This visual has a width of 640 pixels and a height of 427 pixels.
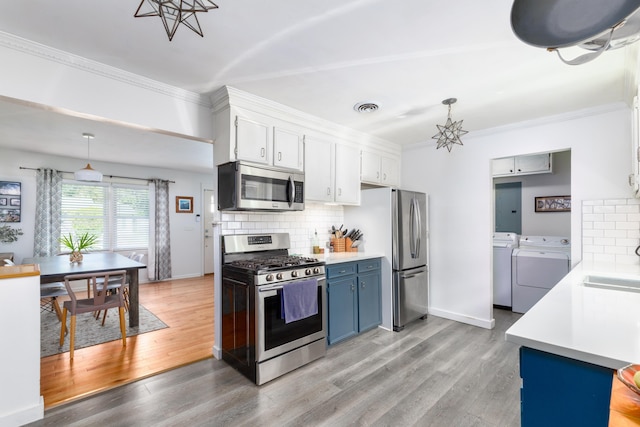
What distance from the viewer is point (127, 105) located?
237cm

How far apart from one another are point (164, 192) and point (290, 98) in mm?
4720

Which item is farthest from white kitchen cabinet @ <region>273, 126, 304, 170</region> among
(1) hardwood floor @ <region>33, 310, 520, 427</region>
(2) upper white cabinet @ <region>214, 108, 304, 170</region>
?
(1) hardwood floor @ <region>33, 310, 520, 427</region>

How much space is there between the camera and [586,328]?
3.56 feet

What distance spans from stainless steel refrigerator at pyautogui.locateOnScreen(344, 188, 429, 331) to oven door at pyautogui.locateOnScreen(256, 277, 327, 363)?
118 cm

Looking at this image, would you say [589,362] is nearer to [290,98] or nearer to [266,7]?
[266,7]

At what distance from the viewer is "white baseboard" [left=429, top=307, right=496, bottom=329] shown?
12.0 feet

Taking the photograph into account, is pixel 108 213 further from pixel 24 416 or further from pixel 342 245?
pixel 342 245

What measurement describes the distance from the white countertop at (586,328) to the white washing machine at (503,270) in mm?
2937

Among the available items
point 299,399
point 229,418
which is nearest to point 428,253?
point 299,399

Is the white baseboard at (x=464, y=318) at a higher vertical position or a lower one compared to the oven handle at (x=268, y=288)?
lower

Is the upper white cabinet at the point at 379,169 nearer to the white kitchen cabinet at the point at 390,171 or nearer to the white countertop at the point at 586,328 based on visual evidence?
the white kitchen cabinet at the point at 390,171

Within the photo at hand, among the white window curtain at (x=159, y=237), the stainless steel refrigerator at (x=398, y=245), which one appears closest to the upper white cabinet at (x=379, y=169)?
the stainless steel refrigerator at (x=398, y=245)

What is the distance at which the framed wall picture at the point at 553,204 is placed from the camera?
4.63 m

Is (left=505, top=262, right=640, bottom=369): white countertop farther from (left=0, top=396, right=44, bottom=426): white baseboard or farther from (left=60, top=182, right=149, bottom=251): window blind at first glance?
(left=60, top=182, right=149, bottom=251): window blind
